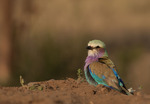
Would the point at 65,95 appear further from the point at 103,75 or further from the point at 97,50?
the point at 97,50

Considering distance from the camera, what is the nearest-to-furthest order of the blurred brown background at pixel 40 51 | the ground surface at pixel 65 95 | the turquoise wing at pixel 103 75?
the ground surface at pixel 65 95 < the turquoise wing at pixel 103 75 < the blurred brown background at pixel 40 51

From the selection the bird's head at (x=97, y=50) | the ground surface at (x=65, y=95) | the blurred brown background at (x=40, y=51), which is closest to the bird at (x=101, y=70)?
the bird's head at (x=97, y=50)

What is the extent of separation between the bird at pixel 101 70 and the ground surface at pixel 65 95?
0.14 metres

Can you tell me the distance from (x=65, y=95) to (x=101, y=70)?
994 mm

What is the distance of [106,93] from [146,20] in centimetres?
2449

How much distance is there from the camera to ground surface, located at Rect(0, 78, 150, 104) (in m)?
4.45

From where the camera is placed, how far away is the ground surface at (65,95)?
Result: 14.6 ft

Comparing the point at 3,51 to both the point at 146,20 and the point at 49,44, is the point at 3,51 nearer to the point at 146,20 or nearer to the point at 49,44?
the point at 49,44

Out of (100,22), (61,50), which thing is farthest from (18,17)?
(100,22)

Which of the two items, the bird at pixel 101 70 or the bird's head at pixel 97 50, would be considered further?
the bird's head at pixel 97 50

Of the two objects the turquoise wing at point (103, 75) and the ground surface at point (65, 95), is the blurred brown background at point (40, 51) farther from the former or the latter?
the turquoise wing at point (103, 75)

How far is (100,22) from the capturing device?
87.2 ft

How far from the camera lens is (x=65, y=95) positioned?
4.89 metres

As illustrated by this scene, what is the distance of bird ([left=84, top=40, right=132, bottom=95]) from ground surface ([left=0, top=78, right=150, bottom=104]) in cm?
14
